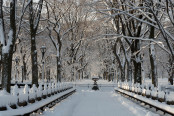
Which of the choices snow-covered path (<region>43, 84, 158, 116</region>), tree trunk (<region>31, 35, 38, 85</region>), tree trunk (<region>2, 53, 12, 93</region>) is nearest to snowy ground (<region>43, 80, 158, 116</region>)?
snow-covered path (<region>43, 84, 158, 116</region>)

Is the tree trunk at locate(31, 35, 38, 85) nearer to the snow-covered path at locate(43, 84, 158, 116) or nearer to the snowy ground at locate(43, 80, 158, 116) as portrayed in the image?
the snowy ground at locate(43, 80, 158, 116)

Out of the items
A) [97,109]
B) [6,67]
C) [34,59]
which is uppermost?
[34,59]

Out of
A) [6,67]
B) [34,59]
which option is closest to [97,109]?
[6,67]

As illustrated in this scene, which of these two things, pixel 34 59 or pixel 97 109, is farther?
pixel 34 59

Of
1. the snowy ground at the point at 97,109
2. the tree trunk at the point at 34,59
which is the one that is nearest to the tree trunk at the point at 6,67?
the snowy ground at the point at 97,109

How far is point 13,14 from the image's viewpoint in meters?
14.6

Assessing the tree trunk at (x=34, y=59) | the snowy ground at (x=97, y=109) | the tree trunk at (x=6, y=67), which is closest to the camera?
the snowy ground at (x=97, y=109)

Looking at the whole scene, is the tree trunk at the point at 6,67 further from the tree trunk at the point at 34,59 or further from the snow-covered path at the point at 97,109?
the tree trunk at the point at 34,59

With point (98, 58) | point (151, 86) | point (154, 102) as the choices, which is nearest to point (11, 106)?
point (154, 102)

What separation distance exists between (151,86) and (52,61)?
1749 inches

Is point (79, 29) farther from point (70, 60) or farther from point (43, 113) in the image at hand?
point (43, 113)

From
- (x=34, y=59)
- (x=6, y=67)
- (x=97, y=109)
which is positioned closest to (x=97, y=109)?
(x=97, y=109)

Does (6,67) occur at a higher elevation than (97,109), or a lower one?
higher

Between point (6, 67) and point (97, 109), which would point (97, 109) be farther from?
point (6, 67)
